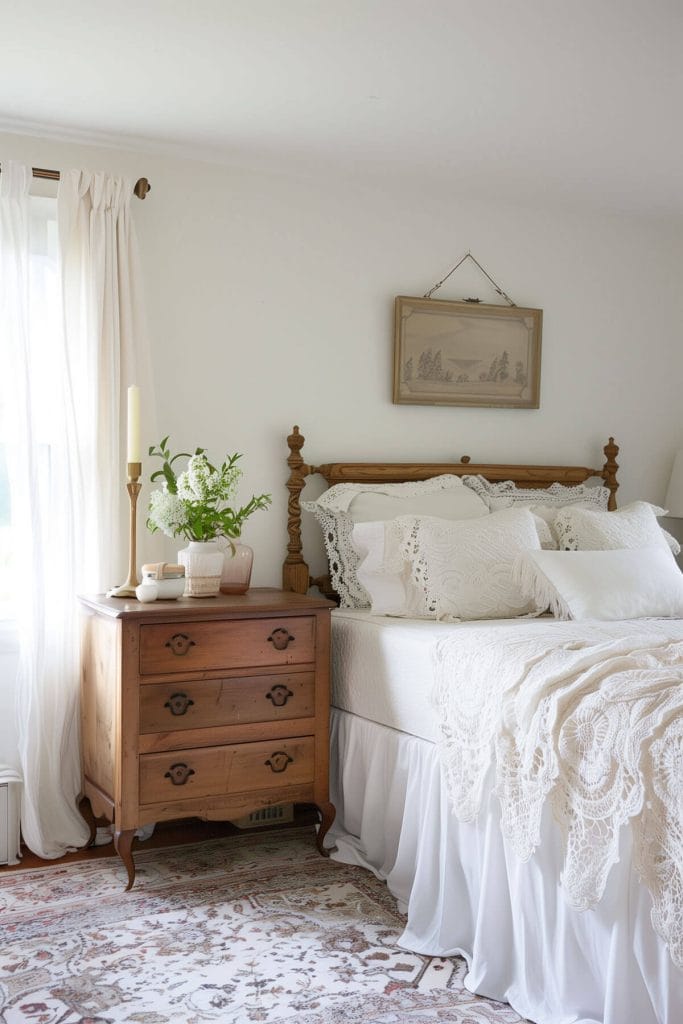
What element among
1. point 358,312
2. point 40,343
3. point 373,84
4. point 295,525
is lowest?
point 295,525

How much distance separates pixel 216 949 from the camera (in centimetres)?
258

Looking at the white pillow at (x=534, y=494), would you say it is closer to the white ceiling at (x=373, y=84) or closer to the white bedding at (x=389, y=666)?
the white bedding at (x=389, y=666)

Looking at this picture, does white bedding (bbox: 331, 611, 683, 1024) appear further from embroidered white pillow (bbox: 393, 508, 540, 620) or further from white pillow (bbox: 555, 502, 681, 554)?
white pillow (bbox: 555, 502, 681, 554)

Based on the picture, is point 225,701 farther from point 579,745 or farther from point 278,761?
point 579,745

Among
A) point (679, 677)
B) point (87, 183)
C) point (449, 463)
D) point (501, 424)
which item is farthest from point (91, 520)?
point (679, 677)

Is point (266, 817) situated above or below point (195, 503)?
below

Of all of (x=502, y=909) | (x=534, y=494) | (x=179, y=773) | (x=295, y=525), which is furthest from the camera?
(x=534, y=494)

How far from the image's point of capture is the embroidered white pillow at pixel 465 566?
3316 millimetres

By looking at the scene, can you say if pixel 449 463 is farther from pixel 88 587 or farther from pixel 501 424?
pixel 88 587

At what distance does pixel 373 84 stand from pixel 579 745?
2.04 meters

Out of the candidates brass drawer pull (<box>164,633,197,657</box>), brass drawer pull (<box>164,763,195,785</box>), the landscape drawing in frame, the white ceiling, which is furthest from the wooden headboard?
the white ceiling

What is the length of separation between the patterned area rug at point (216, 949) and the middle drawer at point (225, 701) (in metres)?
0.49

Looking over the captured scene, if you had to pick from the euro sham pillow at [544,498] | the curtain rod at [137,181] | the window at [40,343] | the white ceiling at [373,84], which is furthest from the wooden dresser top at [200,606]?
the white ceiling at [373,84]

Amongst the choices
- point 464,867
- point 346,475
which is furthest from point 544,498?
point 464,867
